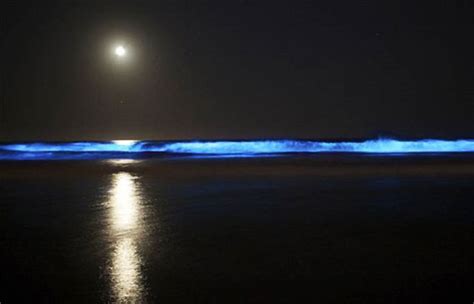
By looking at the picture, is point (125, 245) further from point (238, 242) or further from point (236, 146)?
point (236, 146)

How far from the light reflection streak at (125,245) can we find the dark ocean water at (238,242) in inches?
0.6

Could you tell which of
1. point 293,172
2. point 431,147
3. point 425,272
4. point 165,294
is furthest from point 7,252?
point 431,147

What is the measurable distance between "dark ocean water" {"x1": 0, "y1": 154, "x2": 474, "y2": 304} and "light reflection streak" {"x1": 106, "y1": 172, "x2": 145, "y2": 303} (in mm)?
16

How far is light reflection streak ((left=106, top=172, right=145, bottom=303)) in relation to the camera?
3.16 metres

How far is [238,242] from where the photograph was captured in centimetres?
437

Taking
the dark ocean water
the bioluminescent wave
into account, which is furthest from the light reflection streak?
the bioluminescent wave

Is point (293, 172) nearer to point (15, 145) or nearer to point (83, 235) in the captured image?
point (83, 235)

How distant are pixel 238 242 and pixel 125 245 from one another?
1042mm

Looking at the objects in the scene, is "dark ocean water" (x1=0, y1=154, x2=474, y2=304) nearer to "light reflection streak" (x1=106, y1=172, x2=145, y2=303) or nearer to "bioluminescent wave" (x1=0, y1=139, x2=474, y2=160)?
"light reflection streak" (x1=106, y1=172, x2=145, y2=303)

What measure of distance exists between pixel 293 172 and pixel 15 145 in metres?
18.4

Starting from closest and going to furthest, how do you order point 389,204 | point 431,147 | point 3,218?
point 3,218 < point 389,204 < point 431,147

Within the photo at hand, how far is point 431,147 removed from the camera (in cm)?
2028

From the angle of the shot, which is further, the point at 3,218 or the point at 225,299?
the point at 3,218

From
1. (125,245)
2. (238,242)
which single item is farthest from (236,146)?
(125,245)
